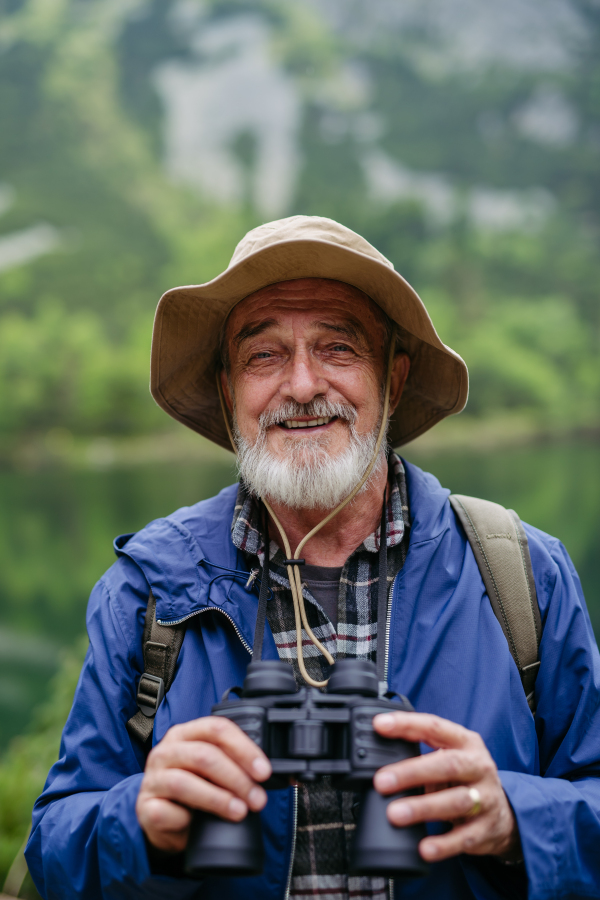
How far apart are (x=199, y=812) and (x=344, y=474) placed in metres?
0.88

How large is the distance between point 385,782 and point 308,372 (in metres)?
1.00

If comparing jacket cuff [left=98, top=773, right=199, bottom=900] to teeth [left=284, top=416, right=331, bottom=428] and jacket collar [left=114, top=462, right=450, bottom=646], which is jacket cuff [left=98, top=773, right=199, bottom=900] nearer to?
jacket collar [left=114, top=462, right=450, bottom=646]

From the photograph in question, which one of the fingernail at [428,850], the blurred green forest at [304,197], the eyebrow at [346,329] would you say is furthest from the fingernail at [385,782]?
the blurred green forest at [304,197]

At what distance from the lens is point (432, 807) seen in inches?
45.8

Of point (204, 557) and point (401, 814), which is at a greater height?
point (204, 557)

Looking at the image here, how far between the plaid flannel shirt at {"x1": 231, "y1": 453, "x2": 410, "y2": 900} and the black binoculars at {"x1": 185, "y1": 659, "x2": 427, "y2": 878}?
30 cm

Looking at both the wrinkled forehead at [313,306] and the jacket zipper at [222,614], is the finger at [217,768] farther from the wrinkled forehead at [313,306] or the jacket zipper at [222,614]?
the wrinkled forehead at [313,306]

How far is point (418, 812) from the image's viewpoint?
1156 millimetres

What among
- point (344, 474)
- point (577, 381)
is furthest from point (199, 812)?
point (577, 381)

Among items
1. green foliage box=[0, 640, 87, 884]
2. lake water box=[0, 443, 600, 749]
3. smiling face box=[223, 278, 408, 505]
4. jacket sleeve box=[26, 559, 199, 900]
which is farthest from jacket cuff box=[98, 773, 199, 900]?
lake water box=[0, 443, 600, 749]

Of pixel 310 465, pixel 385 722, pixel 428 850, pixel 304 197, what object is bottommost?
pixel 428 850

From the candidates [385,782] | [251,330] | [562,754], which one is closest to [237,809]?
[385,782]

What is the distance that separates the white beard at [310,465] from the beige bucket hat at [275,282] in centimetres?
34

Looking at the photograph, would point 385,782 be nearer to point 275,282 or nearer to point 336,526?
point 336,526
